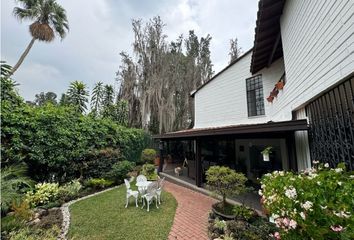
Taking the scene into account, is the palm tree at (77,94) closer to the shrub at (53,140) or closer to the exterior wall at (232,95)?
the shrub at (53,140)

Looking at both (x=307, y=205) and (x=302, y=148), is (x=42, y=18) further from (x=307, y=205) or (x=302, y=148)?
(x=307, y=205)

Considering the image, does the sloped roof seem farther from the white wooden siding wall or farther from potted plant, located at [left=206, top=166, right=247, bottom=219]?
potted plant, located at [left=206, top=166, right=247, bottom=219]

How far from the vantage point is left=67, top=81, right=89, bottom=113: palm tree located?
1176 centimetres

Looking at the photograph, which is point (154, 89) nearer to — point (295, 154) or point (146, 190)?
point (146, 190)

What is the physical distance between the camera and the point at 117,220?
497cm

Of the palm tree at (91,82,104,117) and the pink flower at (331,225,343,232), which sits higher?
the palm tree at (91,82,104,117)

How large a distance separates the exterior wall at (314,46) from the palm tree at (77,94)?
1140 cm

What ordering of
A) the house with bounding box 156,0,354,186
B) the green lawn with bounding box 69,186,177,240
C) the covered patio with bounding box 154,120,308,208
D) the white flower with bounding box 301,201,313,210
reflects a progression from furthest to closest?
1. the covered patio with bounding box 154,120,308,208
2. the green lawn with bounding box 69,186,177,240
3. the house with bounding box 156,0,354,186
4. the white flower with bounding box 301,201,313,210

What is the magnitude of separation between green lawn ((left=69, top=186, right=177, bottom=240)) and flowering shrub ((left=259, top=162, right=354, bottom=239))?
2981 mm

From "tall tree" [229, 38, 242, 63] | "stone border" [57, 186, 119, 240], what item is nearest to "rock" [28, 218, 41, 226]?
"stone border" [57, 186, 119, 240]

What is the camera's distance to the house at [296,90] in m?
2.62

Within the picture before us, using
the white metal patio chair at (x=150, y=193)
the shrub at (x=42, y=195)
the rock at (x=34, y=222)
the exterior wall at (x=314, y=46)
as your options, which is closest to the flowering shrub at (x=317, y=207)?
the exterior wall at (x=314, y=46)

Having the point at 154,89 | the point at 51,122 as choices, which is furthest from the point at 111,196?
the point at 154,89

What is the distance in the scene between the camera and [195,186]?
7.86 metres
